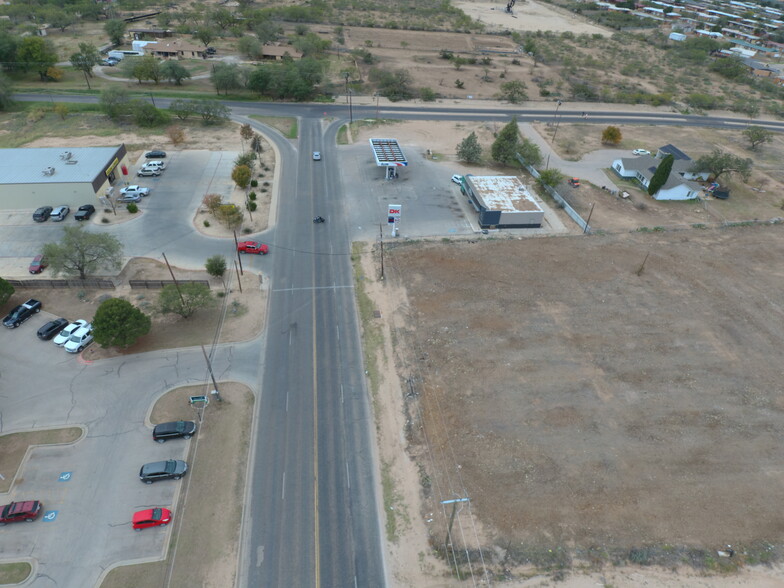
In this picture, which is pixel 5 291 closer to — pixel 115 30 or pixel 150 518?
pixel 150 518

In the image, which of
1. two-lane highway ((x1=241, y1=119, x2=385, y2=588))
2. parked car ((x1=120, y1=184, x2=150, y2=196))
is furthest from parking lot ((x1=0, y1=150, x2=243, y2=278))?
two-lane highway ((x1=241, y1=119, x2=385, y2=588))

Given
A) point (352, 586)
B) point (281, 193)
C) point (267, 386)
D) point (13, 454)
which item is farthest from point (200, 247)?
point (352, 586)

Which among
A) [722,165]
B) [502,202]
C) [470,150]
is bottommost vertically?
[502,202]

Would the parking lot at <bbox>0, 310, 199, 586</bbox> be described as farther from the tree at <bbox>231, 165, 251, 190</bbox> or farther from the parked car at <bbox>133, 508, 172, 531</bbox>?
the tree at <bbox>231, 165, 251, 190</bbox>

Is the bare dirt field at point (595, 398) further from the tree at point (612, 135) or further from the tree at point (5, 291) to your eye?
the tree at point (5, 291)

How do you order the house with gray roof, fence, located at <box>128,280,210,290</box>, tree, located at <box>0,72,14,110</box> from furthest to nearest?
1. tree, located at <box>0,72,14,110</box>
2. the house with gray roof
3. fence, located at <box>128,280,210,290</box>

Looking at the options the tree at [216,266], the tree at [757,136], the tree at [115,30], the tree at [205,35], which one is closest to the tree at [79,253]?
the tree at [216,266]

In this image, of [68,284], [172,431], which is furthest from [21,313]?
[172,431]
